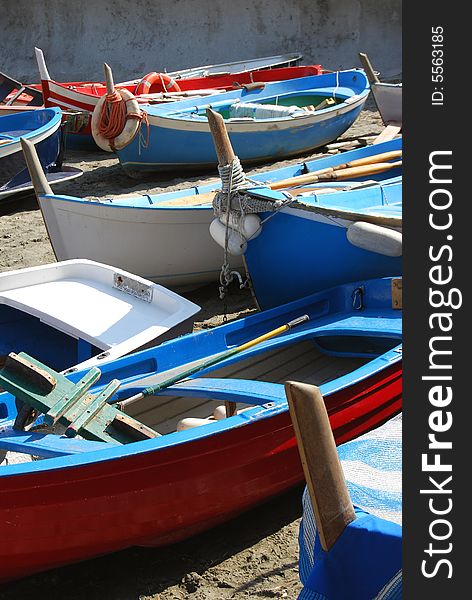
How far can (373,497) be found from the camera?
288 cm

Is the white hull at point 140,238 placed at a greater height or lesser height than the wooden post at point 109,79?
lesser

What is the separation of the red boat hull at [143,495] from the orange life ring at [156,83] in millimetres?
8148

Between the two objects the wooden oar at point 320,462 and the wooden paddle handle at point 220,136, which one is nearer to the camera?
the wooden oar at point 320,462

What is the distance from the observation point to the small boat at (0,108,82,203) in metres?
9.01

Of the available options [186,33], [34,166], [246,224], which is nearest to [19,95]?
[186,33]

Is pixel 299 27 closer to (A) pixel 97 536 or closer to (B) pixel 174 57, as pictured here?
(B) pixel 174 57

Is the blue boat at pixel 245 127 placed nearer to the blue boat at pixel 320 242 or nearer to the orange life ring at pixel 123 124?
the orange life ring at pixel 123 124

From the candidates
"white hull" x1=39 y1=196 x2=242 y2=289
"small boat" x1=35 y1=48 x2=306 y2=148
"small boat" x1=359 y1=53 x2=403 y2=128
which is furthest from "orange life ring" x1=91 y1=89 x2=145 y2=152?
"small boat" x1=359 y1=53 x2=403 y2=128

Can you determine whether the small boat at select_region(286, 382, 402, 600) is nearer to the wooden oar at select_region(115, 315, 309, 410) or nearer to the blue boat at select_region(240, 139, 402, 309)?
the wooden oar at select_region(115, 315, 309, 410)

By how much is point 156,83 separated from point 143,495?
29.3ft

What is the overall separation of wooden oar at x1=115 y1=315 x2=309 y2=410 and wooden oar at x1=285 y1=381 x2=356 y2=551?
1.91m

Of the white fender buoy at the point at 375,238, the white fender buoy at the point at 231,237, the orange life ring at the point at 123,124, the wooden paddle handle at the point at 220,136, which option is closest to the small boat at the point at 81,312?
the white fender buoy at the point at 231,237

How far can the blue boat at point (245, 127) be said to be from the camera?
977 cm

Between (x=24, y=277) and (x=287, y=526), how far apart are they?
93.9 inches
